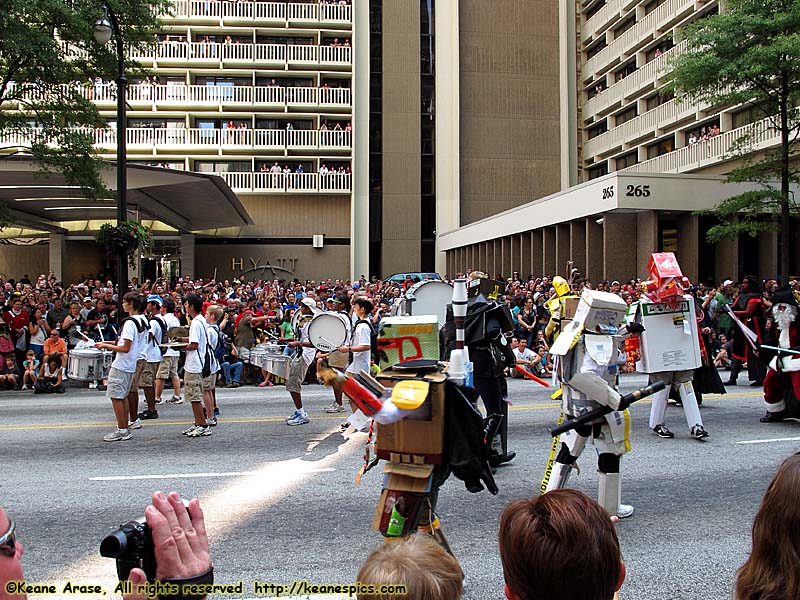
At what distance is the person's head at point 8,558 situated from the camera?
1.81 metres

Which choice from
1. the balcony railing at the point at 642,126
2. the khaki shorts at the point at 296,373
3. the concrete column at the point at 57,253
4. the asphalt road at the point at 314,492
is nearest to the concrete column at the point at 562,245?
the balcony railing at the point at 642,126

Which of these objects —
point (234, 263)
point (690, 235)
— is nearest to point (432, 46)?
point (234, 263)

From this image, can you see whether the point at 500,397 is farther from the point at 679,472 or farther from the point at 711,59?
the point at 711,59

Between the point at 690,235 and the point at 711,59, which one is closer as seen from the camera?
the point at 711,59

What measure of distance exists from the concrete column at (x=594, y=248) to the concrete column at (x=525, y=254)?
6567 millimetres

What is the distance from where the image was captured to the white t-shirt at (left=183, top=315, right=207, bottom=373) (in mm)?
9328

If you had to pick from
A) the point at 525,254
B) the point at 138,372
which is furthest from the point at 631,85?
the point at 138,372

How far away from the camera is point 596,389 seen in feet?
17.6

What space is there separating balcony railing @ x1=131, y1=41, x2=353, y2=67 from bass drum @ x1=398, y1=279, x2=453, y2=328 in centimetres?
3947

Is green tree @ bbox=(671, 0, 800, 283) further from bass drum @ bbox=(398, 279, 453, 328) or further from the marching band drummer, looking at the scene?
bass drum @ bbox=(398, 279, 453, 328)

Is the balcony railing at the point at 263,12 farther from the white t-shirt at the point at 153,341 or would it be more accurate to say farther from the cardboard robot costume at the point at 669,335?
the cardboard robot costume at the point at 669,335

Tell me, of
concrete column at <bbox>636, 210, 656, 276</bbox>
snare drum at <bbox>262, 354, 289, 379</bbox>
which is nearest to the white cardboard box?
snare drum at <bbox>262, 354, 289, 379</bbox>

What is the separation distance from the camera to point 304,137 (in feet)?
142

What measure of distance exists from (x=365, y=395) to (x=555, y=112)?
1739 inches
